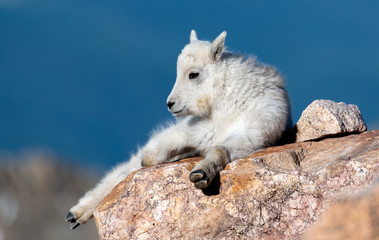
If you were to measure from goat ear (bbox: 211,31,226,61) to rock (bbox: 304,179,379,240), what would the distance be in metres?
5.47

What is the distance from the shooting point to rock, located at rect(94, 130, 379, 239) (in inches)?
239

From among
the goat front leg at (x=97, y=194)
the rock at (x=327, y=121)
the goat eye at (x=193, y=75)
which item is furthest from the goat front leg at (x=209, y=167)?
the goat front leg at (x=97, y=194)

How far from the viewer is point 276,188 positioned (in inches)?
245

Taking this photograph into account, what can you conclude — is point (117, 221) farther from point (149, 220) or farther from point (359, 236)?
point (359, 236)

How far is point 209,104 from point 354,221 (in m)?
5.53

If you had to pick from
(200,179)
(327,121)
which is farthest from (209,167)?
(327,121)

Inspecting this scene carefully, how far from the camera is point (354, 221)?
2.83 meters

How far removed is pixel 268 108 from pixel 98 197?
3.10m

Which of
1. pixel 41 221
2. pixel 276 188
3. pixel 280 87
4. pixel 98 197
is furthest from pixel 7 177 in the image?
pixel 276 188

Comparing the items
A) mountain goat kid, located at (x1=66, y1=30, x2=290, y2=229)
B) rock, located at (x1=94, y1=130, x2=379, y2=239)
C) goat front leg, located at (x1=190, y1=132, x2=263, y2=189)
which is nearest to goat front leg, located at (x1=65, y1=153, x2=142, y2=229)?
mountain goat kid, located at (x1=66, y1=30, x2=290, y2=229)

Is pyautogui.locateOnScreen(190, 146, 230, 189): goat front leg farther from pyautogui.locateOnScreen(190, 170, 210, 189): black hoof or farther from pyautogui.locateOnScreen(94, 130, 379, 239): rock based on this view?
pyautogui.locateOnScreen(94, 130, 379, 239): rock

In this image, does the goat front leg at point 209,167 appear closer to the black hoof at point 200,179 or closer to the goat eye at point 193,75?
the black hoof at point 200,179

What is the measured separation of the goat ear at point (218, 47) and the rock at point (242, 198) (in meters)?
2.21

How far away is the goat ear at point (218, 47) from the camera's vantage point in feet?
26.9
